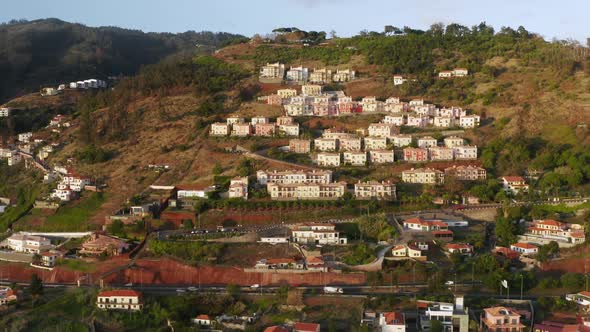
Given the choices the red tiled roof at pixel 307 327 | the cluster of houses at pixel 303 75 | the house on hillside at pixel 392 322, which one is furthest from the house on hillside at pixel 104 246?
the cluster of houses at pixel 303 75

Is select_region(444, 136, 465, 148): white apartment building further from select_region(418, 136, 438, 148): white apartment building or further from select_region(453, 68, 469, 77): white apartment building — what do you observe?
select_region(453, 68, 469, 77): white apartment building

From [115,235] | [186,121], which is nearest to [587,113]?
[186,121]

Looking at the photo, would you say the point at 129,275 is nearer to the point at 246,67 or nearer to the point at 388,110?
the point at 388,110

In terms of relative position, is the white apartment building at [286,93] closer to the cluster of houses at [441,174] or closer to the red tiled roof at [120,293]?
the cluster of houses at [441,174]

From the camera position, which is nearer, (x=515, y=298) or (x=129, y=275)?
(x=515, y=298)

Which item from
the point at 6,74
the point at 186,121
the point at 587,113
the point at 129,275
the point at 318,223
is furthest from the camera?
the point at 6,74

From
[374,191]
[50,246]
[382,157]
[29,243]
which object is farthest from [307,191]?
[29,243]
